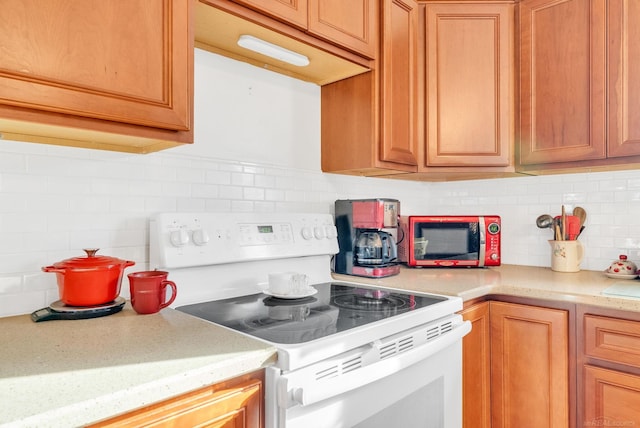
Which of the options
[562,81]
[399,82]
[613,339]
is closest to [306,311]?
[613,339]

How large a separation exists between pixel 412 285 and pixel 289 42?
1.01 meters

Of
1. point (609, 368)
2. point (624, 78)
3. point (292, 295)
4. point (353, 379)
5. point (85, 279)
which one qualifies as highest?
point (624, 78)

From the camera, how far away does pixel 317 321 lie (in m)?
1.13

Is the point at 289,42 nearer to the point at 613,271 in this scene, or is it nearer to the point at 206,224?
the point at 206,224

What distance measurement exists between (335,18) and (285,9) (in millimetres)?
249

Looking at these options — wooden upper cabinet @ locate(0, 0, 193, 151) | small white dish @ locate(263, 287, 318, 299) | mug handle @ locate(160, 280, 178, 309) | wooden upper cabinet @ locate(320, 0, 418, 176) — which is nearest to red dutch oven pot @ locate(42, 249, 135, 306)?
mug handle @ locate(160, 280, 178, 309)

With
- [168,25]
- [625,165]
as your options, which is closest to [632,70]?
[625,165]

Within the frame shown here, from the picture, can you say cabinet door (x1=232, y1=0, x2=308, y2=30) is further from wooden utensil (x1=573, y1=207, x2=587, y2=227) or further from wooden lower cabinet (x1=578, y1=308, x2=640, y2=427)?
wooden utensil (x1=573, y1=207, x2=587, y2=227)

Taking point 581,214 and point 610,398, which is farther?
point 581,214

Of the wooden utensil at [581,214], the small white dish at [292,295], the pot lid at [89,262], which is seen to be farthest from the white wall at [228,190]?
the small white dish at [292,295]

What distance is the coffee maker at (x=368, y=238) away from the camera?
1730 millimetres

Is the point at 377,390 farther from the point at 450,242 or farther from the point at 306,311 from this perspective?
the point at 450,242

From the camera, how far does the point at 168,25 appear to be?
1.09m

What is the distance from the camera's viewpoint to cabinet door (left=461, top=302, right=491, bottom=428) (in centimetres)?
153
